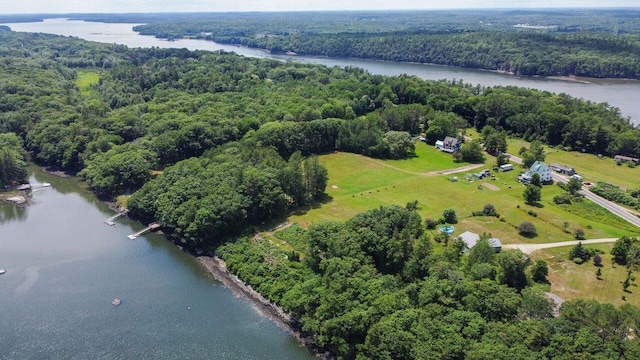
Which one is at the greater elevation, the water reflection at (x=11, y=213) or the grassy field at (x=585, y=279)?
the grassy field at (x=585, y=279)

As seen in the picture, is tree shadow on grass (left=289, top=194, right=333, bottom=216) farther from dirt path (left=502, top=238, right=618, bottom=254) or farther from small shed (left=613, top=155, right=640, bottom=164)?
small shed (left=613, top=155, right=640, bottom=164)

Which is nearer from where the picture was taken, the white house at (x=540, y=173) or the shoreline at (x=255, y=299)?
the shoreline at (x=255, y=299)

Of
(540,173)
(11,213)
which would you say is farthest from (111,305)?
(540,173)

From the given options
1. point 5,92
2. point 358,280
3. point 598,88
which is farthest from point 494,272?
point 598,88

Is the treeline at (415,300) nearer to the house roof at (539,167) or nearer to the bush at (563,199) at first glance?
the bush at (563,199)

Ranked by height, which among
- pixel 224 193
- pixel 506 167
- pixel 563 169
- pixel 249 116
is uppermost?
pixel 249 116

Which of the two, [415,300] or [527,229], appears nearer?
[415,300]

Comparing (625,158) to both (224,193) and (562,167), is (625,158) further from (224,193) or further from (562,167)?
(224,193)

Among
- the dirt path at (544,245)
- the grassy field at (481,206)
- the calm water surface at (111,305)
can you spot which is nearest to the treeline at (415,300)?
the calm water surface at (111,305)
